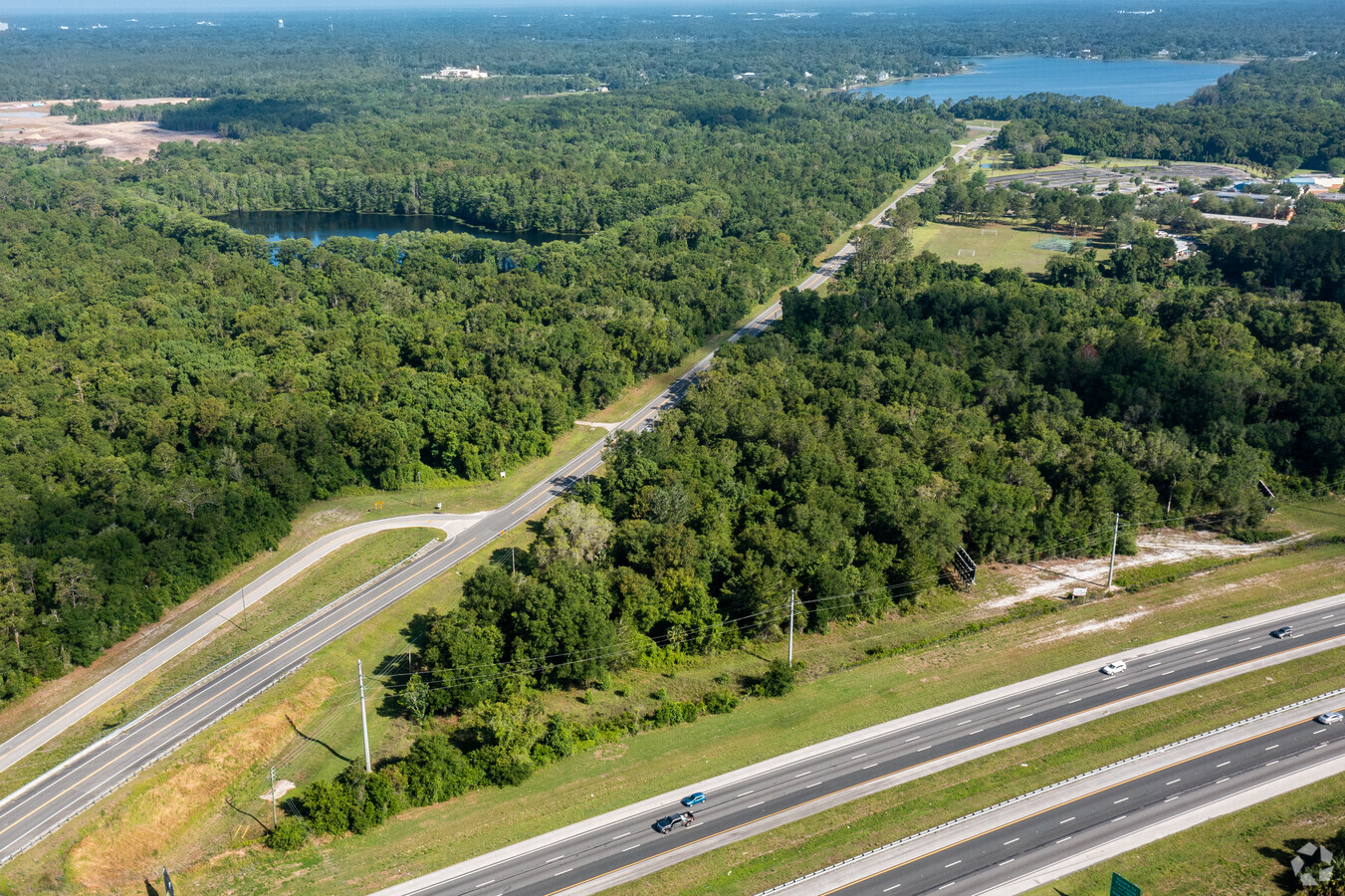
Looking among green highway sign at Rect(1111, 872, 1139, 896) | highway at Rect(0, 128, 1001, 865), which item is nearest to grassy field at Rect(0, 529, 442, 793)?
highway at Rect(0, 128, 1001, 865)

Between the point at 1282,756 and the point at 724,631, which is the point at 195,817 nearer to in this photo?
the point at 724,631

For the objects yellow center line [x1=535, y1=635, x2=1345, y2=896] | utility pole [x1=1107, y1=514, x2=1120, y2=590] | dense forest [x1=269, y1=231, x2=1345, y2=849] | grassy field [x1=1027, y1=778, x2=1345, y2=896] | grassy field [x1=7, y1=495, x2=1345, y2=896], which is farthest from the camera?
utility pole [x1=1107, y1=514, x2=1120, y2=590]

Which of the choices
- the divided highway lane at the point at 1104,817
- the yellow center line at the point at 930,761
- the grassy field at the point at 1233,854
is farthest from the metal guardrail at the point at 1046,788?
the grassy field at the point at 1233,854

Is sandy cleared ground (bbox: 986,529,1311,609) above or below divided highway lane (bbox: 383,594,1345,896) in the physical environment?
above

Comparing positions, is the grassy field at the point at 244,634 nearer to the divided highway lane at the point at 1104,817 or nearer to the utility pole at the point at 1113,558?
the divided highway lane at the point at 1104,817

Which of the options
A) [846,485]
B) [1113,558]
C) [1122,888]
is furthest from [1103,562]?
[1122,888]

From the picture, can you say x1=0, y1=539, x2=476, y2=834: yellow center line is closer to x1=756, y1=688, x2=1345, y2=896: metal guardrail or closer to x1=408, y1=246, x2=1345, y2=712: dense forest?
x1=408, y1=246, x2=1345, y2=712: dense forest
